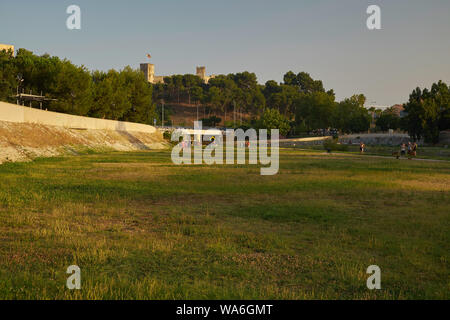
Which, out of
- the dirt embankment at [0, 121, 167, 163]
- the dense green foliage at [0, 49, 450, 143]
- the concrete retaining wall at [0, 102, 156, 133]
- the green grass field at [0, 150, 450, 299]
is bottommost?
the green grass field at [0, 150, 450, 299]

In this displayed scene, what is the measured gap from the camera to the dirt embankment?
30.5m

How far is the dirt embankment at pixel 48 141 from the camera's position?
30.5 m

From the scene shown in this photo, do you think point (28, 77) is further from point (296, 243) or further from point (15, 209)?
point (296, 243)

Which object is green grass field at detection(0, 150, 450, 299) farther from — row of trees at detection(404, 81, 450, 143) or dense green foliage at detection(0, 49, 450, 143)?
row of trees at detection(404, 81, 450, 143)

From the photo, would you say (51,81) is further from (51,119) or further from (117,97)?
(51,119)

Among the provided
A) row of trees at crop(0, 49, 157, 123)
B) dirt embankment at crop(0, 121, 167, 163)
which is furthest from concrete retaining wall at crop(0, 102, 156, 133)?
row of trees at crop(0, 49, 157, 123)

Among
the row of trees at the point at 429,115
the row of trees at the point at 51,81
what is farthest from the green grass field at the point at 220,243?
the row of trees at the point at 429,115

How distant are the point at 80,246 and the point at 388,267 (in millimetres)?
6635

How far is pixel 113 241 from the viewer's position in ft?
28.7

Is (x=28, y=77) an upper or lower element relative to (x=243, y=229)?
upper

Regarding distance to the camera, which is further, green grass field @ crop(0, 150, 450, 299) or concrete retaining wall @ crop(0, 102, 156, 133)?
concrete retaining wall @ crop(0, 102, 156, 133)

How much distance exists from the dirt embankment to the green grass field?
1637 cm

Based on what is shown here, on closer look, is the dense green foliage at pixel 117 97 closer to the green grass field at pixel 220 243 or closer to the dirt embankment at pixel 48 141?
the dirt embankment at pixel 48 141
